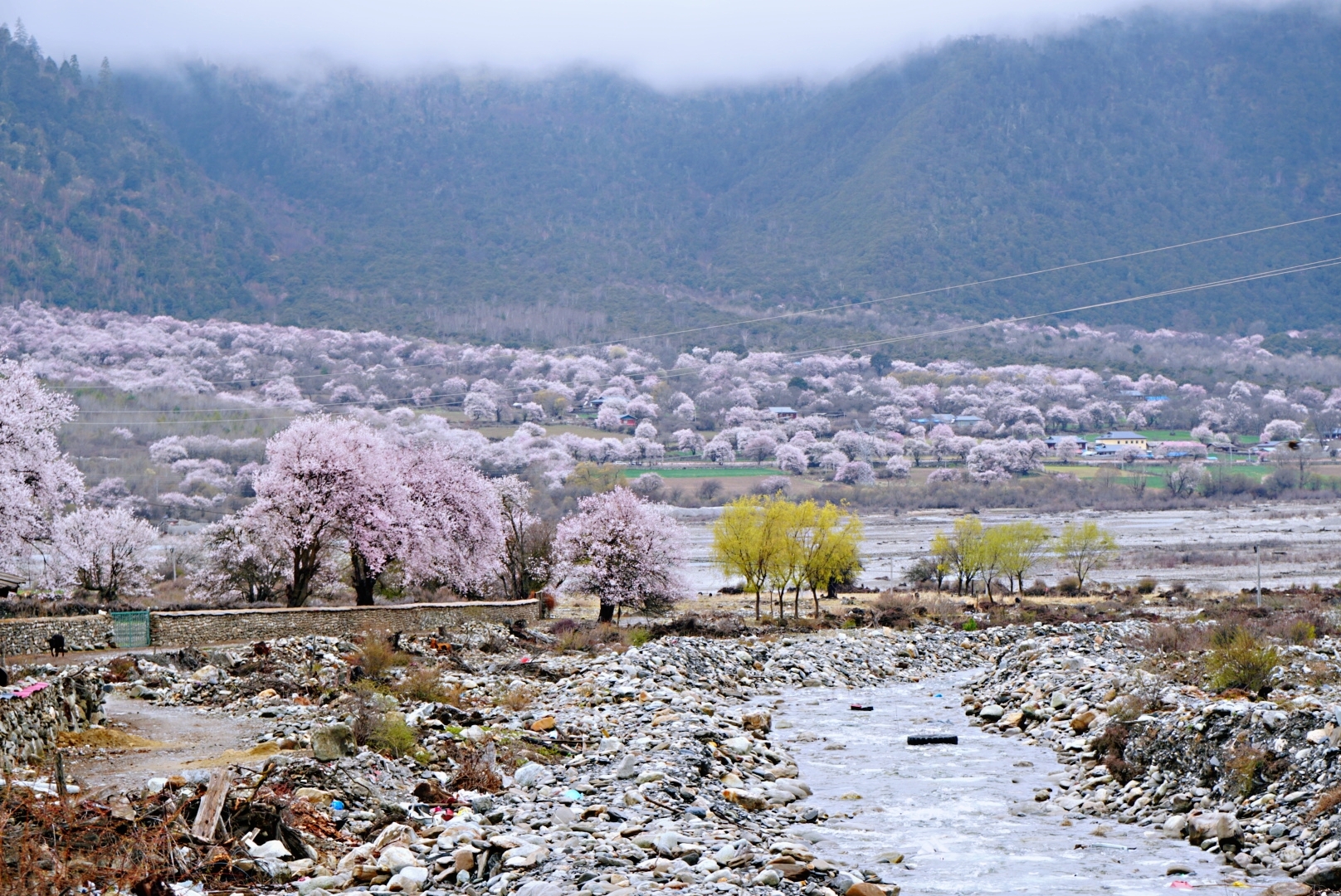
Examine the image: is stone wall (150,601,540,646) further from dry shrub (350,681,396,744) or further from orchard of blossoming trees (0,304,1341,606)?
dry shrub (350,681,396,744)

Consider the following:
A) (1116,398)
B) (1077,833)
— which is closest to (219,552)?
(1077,833)

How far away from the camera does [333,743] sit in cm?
1561

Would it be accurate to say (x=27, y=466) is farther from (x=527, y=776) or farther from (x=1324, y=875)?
(x=1324, y=875)

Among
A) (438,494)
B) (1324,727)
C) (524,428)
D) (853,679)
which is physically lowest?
(853,679)

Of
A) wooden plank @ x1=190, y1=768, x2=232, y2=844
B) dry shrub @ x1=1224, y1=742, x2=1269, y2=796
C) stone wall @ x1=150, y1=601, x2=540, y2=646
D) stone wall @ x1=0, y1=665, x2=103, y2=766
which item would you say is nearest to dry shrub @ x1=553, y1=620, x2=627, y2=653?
stone wall @ x1=150, y1=601, x2=540, y2=646

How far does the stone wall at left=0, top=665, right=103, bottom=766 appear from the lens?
50.6 ft

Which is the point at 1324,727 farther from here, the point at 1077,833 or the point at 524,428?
the point at 524,428

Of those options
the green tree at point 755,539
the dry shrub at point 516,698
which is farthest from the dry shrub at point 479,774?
the green tree at point 755,539

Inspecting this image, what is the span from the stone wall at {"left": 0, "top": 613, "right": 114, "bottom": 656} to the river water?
64.6 feet

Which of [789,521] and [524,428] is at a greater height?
[524,428]

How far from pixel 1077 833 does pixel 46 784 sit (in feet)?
41.6

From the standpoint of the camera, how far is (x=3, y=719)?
15.4 metres

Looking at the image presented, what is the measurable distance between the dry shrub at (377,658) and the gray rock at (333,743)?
972cm

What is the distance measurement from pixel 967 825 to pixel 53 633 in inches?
1015
